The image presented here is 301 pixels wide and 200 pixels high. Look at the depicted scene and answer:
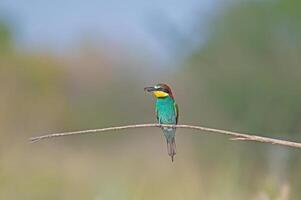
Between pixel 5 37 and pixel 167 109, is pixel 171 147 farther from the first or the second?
pixel 5 37

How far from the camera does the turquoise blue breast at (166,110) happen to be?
6.10 feet

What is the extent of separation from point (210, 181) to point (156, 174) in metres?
0.41

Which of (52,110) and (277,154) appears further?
(52,110)

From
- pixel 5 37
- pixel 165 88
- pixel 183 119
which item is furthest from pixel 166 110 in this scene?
pixel 5 37

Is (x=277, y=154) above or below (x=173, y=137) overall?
below

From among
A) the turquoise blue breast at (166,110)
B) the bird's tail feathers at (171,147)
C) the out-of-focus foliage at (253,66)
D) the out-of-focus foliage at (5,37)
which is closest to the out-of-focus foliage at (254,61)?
the out-of-focus foliage at (253,66)

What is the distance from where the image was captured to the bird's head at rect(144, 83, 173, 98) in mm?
1695

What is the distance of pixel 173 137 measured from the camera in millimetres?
1771

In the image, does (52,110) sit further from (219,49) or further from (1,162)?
(1,162)

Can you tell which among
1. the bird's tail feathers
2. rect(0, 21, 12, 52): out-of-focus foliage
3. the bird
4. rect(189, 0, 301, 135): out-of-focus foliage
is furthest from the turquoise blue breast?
rect(0, 21, 12, 52): out-of-focus foliage

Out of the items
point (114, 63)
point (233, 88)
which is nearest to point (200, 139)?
point (233, 88)

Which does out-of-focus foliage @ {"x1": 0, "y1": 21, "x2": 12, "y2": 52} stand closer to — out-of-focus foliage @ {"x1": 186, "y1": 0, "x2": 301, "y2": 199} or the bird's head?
out-of-focus foliage @ {"x1": 186, "y1": 0, "x2": 301, "y2": 199}

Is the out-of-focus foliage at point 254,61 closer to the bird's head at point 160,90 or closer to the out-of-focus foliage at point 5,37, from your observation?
the out-of-focus foliage at point 5,37

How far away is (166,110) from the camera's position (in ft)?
6.55
